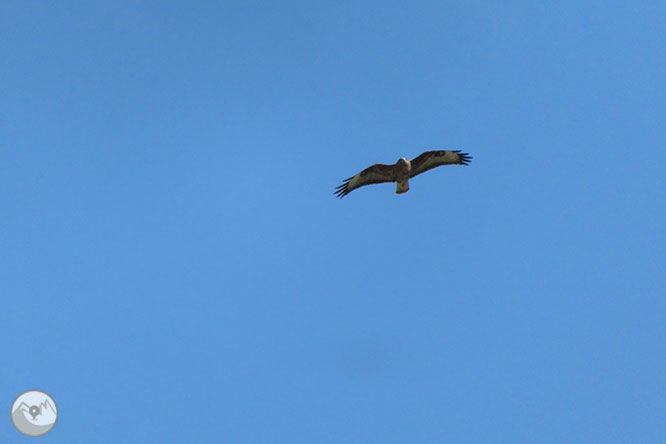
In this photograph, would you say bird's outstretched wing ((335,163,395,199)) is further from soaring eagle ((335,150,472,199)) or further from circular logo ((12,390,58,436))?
circular logo ((12,390,58,436))

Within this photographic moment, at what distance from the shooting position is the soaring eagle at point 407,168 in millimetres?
21703

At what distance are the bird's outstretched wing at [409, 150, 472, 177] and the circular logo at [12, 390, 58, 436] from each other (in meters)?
16.8

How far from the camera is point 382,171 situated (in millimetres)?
22125

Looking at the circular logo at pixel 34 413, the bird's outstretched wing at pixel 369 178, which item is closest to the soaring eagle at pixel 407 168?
the bird's outstretched wing at pixel 369 178

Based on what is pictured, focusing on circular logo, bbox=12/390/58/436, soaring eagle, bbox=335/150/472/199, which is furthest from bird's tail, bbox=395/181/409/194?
circular logo, bbox=12/390/58/436

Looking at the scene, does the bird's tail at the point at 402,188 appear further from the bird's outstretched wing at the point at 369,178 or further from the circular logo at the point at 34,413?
the circular logo at the point at 34,413

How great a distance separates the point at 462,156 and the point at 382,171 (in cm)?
391

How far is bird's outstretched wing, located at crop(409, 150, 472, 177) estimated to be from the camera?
2188 centimetres

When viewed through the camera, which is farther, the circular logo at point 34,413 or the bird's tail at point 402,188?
the bird's tail at point 402,188

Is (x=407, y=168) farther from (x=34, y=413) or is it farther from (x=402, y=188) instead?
(x=34, y=413)

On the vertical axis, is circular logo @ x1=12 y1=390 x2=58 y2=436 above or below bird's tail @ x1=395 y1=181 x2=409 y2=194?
below

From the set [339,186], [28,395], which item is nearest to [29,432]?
[28,395]

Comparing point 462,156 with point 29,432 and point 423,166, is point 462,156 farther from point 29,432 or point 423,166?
point 29,432

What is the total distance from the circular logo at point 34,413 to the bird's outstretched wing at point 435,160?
1683cm
